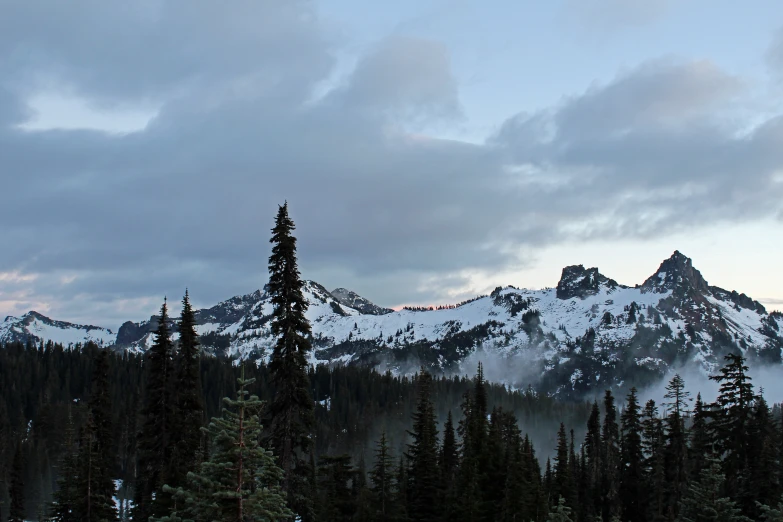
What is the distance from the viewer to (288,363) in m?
32.0

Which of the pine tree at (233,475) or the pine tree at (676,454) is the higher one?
the pine tree at (233,475)

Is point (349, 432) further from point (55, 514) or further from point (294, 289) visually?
point (294, 289)

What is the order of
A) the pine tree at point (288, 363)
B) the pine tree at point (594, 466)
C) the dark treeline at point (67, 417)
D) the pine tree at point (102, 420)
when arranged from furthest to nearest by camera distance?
the dark treeline at point (67, 417) < the pine tree at point (594, 466) < the pine tree at point (102, 420) < the pine tree at point (288, 363)

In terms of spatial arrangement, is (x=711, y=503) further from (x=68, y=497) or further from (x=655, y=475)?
(x=655, y=475)

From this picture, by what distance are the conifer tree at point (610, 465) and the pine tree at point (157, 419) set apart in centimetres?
4739

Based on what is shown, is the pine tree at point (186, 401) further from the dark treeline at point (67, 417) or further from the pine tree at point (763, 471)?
the dark treeline at point (67, 417)

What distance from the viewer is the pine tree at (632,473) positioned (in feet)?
230

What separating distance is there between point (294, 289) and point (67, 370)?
171m

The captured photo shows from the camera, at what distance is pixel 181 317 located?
148 feet

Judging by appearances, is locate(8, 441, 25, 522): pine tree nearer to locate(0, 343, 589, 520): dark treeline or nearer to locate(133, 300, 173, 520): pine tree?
Answer: locate(0, 343, 589, 520): dark treeline

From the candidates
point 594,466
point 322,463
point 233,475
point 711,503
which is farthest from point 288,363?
point 594,466

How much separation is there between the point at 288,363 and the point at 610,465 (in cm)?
6648

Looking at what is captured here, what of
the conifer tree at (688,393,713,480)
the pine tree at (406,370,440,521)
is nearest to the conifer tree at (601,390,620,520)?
the conifer tree at (688,393,713,480)

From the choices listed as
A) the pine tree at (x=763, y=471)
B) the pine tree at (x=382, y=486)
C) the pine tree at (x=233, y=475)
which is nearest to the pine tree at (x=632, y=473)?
the pine tree at (x=382, y=486)
